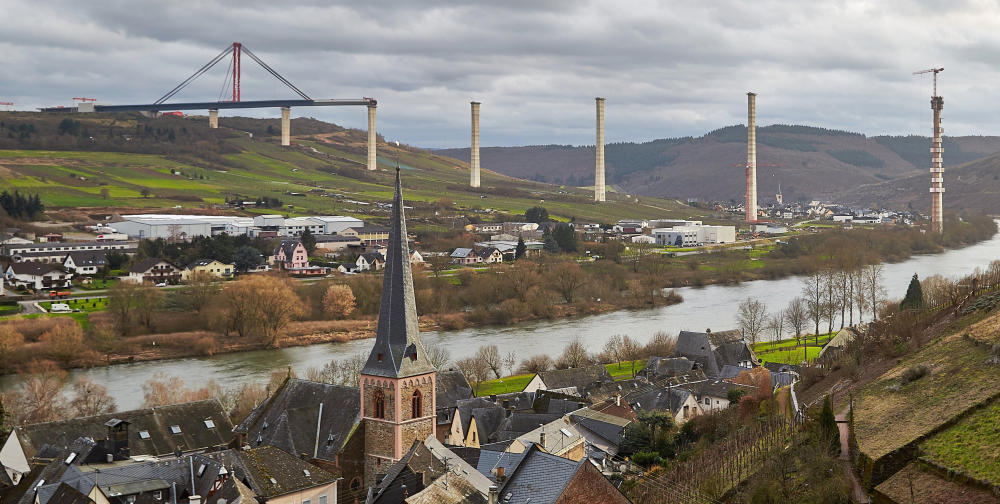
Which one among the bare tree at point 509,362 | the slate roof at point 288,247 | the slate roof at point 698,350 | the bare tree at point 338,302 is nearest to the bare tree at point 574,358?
the bare tree at point 509,362

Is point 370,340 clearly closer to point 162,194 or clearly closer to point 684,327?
point 684,327

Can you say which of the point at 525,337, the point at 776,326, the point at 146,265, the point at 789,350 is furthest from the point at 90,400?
the point at 146,265

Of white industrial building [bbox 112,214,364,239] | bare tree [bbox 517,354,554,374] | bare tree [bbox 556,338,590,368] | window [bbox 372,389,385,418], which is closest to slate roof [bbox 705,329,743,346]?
bare tree [bbox 556,338,590,368]

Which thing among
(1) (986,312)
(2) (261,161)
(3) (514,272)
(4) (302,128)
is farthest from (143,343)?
(4) (302,128)

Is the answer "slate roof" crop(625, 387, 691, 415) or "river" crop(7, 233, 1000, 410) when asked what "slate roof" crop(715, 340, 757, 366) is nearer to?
"river" crop(7, 233, 1000, 410)

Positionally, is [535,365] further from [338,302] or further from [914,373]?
[914,373]

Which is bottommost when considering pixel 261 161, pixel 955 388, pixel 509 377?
pixel 509 377
